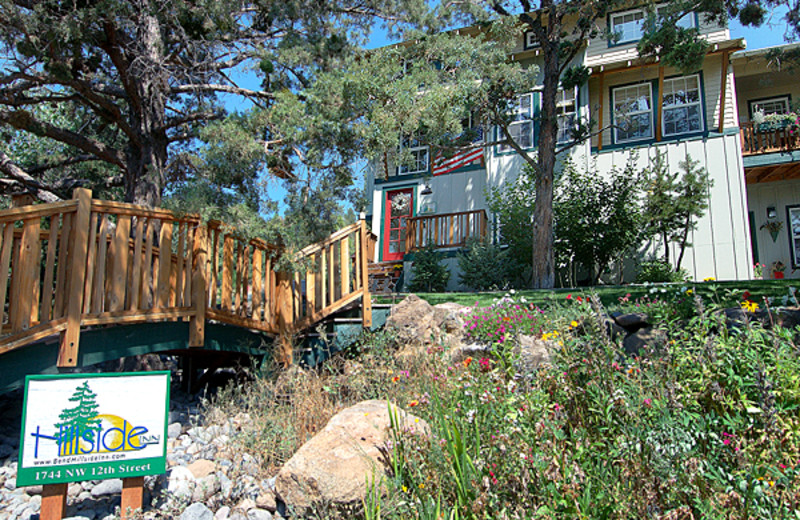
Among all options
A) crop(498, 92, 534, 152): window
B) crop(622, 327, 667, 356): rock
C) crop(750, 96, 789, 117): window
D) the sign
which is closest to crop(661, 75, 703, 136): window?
crop(750, 96, 789, 117): window

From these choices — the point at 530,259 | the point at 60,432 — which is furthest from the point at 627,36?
the point at 60,432

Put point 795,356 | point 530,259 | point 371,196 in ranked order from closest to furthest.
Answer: point 795,356 → point 530,259 → point 371,196

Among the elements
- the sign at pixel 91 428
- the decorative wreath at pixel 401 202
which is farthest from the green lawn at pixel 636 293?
the decorative wreath at pixel 401 202

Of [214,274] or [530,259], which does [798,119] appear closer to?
[530,259]

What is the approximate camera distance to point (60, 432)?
3.59 metres

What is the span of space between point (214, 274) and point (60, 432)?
2061 millimetres

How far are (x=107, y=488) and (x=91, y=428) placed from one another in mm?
648

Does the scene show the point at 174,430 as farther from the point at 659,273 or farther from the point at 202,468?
the point at 659,273

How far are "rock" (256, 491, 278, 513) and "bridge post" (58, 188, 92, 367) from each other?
1884mm

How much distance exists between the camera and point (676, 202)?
10.6 m

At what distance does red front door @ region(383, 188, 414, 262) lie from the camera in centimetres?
1427

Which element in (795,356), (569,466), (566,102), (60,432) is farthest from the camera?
(566,102)

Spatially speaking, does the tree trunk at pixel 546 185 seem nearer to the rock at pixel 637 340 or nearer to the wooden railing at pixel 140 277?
the rock at pixel 637 340

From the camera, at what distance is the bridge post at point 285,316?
5.77 m
